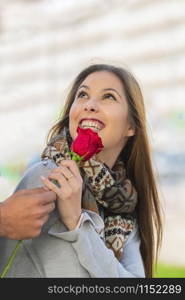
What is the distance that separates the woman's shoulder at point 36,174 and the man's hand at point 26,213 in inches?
4.7

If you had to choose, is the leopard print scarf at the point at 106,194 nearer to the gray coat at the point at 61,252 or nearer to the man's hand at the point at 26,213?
the gray coat at the point at 61,252

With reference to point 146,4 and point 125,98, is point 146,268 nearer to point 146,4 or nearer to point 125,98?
point 125,98

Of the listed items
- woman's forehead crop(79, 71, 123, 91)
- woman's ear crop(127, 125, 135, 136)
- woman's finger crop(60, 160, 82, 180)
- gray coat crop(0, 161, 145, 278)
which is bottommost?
gray coat crop(0, 161, 145, 278)

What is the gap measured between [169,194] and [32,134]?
17.2 inches

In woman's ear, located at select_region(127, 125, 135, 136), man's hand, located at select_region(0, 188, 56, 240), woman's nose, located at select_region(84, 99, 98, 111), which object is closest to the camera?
man's hand, located at select_region(0, 188, 56, 240)

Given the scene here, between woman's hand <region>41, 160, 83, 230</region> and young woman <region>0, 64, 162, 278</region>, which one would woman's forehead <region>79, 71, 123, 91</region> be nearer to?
young woman <region>0, 64, 162, 278</region>

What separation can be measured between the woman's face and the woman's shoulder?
110 mm

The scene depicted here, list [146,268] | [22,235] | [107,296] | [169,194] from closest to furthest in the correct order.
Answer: [22,235] → [107,296] → [146,268] → [169,194]

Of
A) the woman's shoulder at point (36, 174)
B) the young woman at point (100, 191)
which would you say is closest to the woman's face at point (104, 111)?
the young woman at point (100, 191)

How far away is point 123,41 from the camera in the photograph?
5.21 ft

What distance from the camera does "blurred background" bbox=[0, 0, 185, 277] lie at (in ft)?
4.98

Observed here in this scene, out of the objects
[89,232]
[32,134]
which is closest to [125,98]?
[32,134]

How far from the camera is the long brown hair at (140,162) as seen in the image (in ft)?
4.61

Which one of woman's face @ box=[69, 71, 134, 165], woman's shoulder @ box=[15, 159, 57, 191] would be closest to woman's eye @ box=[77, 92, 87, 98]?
woman's face @ box=[69, 71, 134, 165]
